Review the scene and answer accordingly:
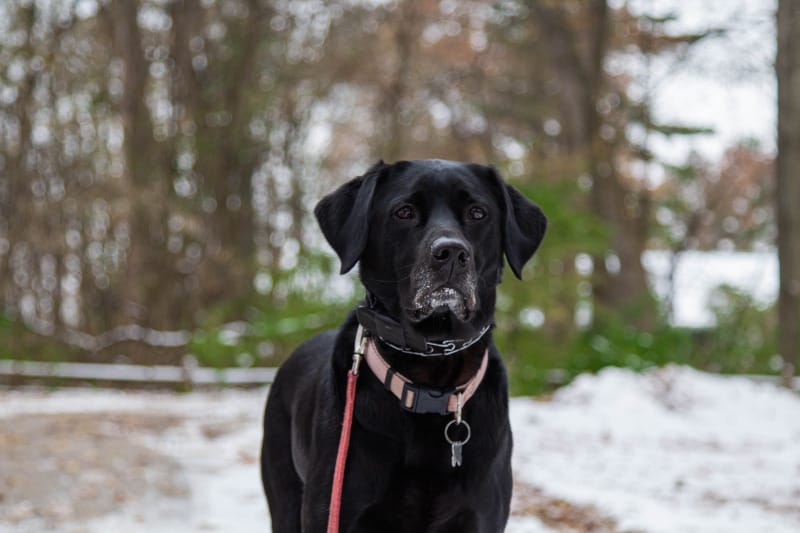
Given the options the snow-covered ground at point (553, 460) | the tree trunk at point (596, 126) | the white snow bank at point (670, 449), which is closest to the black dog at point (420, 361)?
the snow-covered ground at point (553, 460)

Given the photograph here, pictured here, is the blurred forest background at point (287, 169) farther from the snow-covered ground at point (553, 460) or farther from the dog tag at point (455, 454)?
the dog tag at point (455, 454)

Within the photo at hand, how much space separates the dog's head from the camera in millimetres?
2994

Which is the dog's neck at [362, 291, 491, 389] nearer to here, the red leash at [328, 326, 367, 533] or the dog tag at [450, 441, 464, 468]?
the red leash at [328, 326, 367, 533]

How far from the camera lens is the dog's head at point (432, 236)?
2994 millimetres

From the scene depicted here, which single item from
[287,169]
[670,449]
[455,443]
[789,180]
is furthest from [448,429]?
[287,169]

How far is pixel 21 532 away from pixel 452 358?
383cm

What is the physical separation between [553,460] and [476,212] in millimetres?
5434

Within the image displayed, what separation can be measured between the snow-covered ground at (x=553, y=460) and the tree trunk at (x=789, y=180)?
1.18 m

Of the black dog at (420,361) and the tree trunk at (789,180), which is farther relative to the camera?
the tree trunk at (789,180)

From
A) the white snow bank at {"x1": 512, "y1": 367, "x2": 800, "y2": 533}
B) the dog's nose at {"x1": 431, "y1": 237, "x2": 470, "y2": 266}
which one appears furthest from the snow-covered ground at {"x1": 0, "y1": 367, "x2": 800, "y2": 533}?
the dog's nose at {"x1": 431, "y1": 237, "x2": 470, "y2": 266}

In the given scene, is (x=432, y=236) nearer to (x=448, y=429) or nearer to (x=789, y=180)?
(x=448, y=429)

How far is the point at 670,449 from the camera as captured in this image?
8.89 metres

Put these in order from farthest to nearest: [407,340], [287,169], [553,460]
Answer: [287,169] < [553,460] < [407,340]

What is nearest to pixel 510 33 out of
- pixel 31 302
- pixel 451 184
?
pixel 31 302
